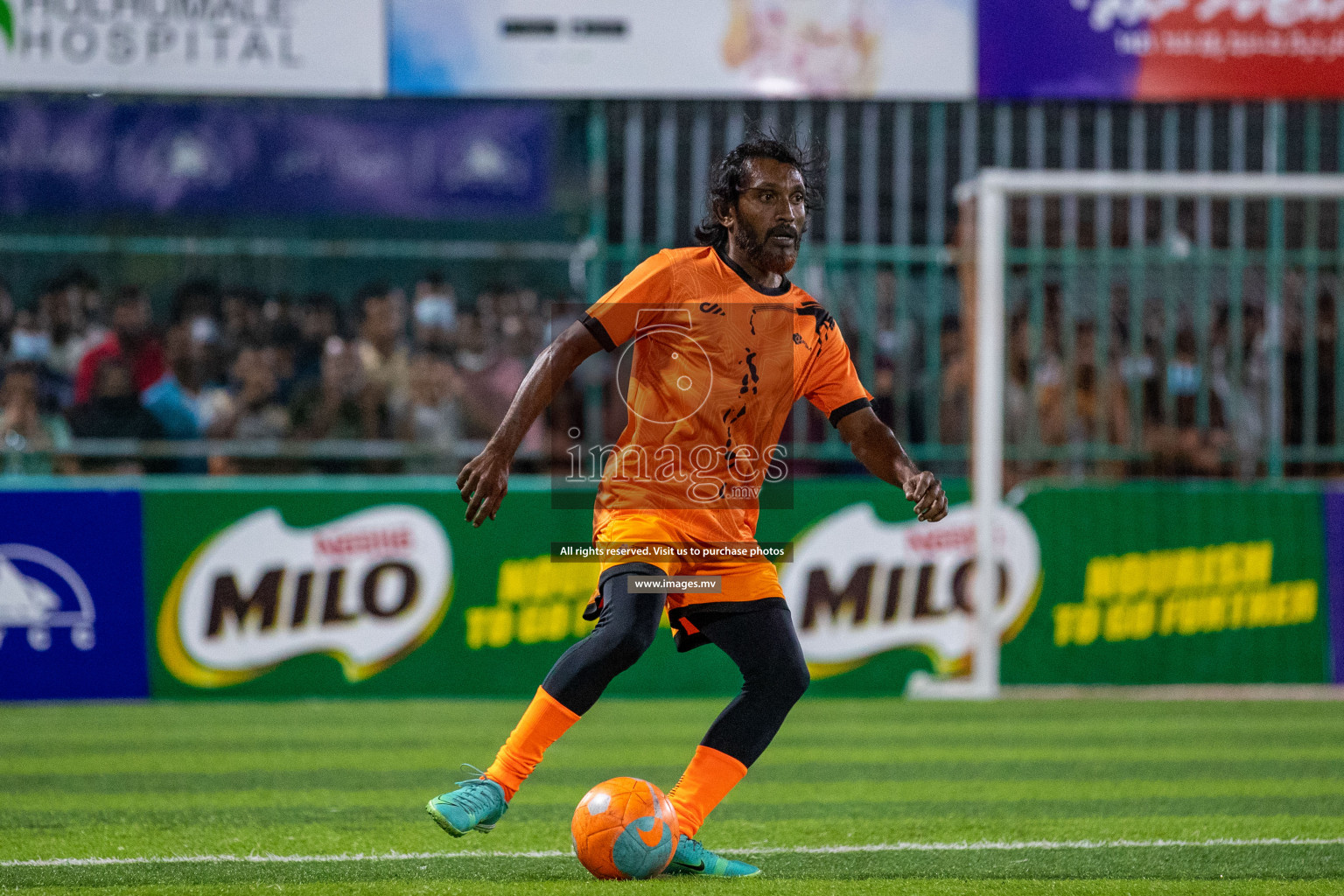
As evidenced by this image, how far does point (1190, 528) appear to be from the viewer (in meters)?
10.6

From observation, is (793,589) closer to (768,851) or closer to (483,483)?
(768,851)

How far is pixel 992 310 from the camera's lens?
404 inches

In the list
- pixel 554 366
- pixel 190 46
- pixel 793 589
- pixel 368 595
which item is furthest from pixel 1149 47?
pixel 554 366

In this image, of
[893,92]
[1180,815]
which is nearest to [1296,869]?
[1180,815]

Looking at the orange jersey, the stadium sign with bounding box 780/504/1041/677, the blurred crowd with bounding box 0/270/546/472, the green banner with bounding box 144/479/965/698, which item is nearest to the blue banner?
the green banner with bounding box 144/479/965/698

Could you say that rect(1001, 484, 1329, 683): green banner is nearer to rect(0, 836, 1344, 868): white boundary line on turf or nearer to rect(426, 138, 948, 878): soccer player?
rect(0, 836, 1344, 868): white boundary line on turf

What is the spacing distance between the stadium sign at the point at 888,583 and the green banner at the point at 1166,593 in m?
0.49

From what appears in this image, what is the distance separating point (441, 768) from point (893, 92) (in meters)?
6.06

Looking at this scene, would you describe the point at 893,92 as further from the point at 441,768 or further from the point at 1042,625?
the point at 441,768

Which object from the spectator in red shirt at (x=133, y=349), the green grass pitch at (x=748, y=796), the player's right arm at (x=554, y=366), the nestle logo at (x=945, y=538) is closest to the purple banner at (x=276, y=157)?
the spectator in red shirt at (x=133, y=349)

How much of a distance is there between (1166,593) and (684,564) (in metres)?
6.68

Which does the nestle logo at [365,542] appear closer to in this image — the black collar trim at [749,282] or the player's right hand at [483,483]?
the black collar trim at [749,282]

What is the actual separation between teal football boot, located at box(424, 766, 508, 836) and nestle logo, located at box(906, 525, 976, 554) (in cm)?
622

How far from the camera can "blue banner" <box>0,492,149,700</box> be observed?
9.81m
